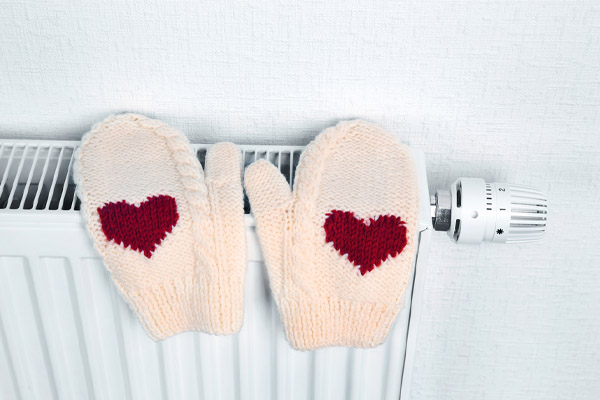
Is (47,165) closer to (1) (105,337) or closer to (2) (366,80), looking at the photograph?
(1) (105,337)

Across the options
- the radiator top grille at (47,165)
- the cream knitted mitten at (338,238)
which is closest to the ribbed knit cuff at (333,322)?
the cream knitted mitten at (338,238)

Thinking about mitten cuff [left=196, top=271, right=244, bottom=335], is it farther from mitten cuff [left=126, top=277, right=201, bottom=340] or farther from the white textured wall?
the white textured wall

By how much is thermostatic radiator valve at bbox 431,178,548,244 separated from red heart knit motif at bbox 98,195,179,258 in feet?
0.75

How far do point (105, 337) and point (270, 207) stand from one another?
0.22 metres

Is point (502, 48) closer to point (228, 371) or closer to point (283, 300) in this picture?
point (283, 300)

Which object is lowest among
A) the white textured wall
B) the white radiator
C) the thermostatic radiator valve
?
the white radiator

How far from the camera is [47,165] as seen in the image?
1.73 feet

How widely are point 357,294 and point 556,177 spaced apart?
25cm

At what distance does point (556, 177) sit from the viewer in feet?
1.91

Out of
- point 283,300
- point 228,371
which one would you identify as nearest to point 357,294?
point 283,300

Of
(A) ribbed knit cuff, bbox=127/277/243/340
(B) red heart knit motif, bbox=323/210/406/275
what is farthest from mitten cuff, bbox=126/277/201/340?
(B) red heart knit motif, bbox=323/210/406/275

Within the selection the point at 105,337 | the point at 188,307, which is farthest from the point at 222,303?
the point at 105,337

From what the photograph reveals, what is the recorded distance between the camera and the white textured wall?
1.68 feet

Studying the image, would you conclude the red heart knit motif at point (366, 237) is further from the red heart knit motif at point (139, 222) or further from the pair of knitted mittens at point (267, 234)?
the red heart knit motif at point (139, 222)
